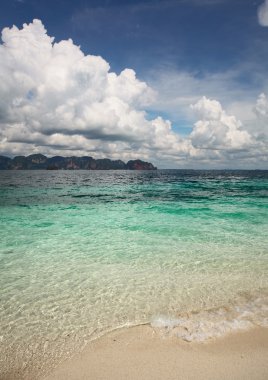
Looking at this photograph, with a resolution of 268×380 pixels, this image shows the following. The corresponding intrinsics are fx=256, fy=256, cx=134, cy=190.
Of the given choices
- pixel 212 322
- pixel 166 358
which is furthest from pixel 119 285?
pixel 166 358

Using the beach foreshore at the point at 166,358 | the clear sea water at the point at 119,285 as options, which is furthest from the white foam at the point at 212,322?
the beach foreshore at the point at 166,358

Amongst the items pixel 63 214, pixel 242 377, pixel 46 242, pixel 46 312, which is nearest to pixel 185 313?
pixel 242 377

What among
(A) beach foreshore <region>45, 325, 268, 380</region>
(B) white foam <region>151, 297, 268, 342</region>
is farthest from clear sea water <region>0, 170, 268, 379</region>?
(A) beach foreshore <region>45, 325, 268, 380</region>

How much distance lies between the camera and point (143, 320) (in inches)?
237

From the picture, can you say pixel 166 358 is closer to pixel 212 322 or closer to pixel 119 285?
pixel 212 322

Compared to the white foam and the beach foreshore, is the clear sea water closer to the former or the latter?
the white foam

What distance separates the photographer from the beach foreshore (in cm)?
431

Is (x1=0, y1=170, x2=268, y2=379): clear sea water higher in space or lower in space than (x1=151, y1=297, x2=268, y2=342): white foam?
lower

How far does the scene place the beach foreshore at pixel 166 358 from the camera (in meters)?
4.31

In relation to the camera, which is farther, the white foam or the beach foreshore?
the white foam

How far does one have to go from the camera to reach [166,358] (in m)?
4.73

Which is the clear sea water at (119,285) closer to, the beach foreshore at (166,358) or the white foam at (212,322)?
the white foam at (212,322)

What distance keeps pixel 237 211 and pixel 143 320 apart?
60.8 feet

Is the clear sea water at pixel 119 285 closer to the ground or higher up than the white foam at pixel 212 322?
closer to the ground
